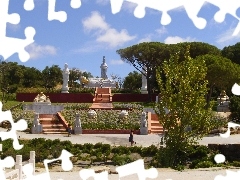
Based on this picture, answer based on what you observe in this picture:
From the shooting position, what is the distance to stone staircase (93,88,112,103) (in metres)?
46.8

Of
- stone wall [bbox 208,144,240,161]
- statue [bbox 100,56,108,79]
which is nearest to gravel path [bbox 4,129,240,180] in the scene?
stone wall [bbox 208,144,240,161]

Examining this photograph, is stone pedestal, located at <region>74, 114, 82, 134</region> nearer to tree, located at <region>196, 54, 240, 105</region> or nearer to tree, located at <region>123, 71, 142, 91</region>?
tree, located at <region>196, 54, 240, 105</region>

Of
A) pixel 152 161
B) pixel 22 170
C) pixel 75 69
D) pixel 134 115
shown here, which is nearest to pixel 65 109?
pixel 134 115

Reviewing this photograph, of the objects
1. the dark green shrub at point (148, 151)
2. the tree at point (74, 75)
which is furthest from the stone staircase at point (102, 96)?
the tree at point (74, 75)

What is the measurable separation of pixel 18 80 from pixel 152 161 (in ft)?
160

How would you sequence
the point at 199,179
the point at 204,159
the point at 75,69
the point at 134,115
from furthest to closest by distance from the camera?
the point at 75,69 < the point at 134,115 < the point at 204,159 < the point at 199,179

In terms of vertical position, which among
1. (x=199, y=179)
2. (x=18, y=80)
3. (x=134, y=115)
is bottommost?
(x=199, y=179)

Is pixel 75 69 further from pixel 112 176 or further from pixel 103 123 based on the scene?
pixel 112 176

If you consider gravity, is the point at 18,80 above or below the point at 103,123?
above

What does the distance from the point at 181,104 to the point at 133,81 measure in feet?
157

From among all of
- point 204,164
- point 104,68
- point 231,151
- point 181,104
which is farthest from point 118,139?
point 104,68

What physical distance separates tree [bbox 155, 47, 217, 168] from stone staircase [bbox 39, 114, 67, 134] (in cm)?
1322

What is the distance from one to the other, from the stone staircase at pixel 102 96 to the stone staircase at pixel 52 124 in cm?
1264

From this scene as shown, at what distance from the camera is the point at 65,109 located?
38500 millimetres
